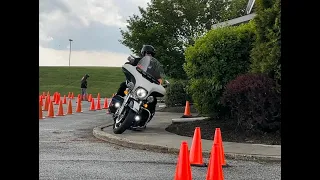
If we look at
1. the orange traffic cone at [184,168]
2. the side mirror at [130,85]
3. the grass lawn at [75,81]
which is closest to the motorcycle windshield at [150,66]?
the side mirror at [130,85]

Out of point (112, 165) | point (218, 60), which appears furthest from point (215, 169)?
point (218, 60)

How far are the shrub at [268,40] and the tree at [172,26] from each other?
13822 millimetres

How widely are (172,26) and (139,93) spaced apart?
16847 mm

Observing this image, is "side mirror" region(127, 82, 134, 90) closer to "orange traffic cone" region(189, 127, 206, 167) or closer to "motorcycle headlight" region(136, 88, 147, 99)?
"motorcycle headlight" region(136, 88, 147, 99)

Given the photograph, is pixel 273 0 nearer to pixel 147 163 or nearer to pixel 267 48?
pixel 267 48

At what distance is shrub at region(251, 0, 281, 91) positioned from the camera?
34.6 feet

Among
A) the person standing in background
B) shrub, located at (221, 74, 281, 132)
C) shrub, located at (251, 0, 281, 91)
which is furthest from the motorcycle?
the person standing in background

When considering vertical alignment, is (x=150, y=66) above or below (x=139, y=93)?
above

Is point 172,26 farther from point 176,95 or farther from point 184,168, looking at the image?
point 184,168

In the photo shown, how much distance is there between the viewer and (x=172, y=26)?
1068 inches

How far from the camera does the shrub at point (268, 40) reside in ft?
34.6
